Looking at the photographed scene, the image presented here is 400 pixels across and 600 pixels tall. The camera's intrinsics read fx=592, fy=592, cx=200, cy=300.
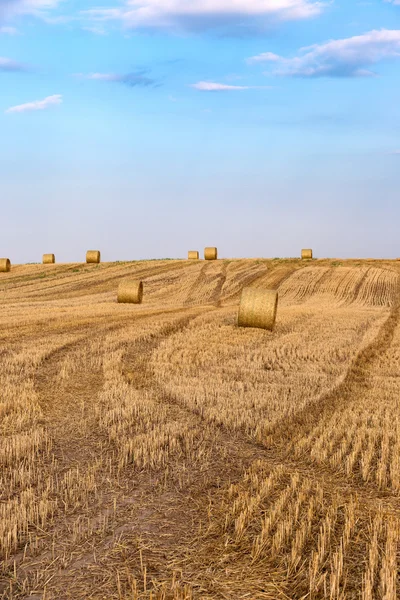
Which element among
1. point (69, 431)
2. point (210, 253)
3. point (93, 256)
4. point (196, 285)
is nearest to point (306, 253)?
point (210, 253)

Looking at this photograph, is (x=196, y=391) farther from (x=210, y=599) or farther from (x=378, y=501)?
(x=210, y=599)

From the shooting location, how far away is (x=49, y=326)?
53.7 ft

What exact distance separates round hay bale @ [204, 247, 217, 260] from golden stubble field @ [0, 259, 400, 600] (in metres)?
25.5

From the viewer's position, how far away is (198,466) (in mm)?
6336

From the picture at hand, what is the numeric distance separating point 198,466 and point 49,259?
37.0m

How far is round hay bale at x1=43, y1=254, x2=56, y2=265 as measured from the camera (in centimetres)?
4144

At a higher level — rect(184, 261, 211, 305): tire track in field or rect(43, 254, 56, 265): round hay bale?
rect(43, 254, 56, 265): round hay bale

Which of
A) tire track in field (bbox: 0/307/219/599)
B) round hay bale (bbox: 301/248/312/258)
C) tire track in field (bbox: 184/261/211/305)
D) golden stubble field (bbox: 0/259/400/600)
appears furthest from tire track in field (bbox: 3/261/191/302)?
tire track in field (bbox: 0/307/219/599)

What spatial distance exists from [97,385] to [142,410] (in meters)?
1.95

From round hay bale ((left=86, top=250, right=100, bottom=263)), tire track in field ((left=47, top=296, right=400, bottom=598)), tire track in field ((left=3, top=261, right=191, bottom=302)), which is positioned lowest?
tire track in field ((left=47, top=296, right=400, bottom=598))

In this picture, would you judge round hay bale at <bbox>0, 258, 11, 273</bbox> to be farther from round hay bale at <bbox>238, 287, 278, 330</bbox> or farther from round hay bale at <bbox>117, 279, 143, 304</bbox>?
round hay bale at <bbox>238, 287, 278, 330</bbox>

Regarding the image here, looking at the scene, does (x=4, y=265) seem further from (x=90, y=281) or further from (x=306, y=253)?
(x=306, y=253)

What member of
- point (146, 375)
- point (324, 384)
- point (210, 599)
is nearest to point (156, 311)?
point (146, 375)

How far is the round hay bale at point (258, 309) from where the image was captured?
638 inches
